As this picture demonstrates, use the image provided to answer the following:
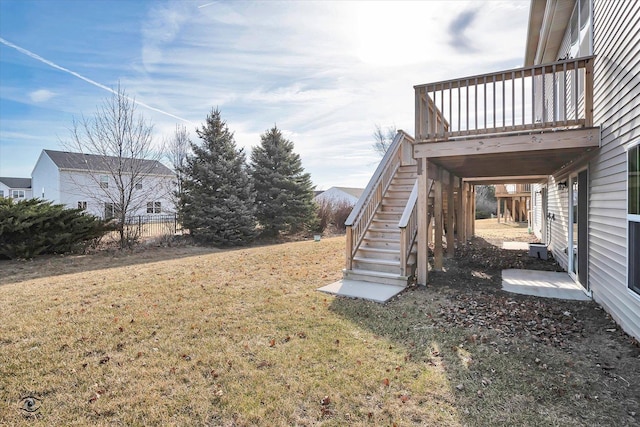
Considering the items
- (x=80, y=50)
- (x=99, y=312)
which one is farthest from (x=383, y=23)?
(x=80, y=50)

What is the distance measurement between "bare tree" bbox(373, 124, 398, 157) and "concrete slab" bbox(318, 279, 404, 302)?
27662 mm

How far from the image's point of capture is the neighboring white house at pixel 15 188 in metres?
34.6

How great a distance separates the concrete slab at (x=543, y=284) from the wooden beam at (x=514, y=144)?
2482 mm

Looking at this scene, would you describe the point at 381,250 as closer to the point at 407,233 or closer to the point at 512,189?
the point at 407,233

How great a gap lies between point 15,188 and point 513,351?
46815mm

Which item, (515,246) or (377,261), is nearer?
(377,261)

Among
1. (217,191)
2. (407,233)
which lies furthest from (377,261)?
(217,191)

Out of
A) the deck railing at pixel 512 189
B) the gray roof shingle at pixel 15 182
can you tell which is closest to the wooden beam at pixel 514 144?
the deck railing at pixel 512 189

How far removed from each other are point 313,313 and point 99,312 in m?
3.04

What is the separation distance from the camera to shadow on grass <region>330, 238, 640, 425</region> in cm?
260

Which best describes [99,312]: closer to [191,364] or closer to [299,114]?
[191,364]

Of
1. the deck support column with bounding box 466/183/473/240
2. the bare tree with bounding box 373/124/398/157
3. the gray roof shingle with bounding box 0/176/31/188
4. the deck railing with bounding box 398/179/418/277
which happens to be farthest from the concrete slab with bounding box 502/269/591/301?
the gray roof shingle with bounding box 0/176/31/188

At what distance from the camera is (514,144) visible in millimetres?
5410

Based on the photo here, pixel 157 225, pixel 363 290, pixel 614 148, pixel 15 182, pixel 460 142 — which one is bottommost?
pixel 363 290
